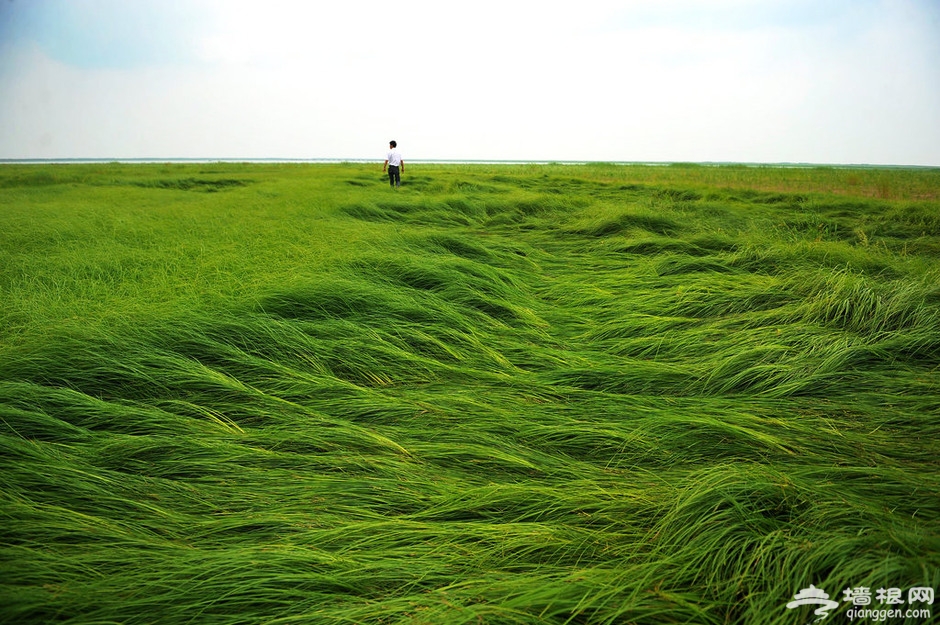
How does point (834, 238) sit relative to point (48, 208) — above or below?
below

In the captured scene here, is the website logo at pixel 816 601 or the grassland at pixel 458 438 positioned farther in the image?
the grassland at pixel 458 438

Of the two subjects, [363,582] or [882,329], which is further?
[882,329]

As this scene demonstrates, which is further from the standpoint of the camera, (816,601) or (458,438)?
(458,438)

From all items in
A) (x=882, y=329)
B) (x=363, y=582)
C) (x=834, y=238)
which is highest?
(x=834, y=238)

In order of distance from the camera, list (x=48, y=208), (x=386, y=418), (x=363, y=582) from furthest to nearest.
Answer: (x=48, y=208), (x=386, y=418), (x=363, y=582)

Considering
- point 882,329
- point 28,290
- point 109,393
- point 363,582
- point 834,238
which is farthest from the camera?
point 834,238

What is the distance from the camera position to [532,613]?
121 centimetres

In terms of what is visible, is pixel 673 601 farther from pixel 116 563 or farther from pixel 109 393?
pixel 109 393

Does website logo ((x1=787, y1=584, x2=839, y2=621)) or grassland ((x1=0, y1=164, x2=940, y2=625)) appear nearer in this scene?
website logo ((x1=787, y1=584, x2=839, y2=621))

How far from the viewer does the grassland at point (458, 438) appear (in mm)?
1282

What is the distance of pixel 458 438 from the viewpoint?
2102mm

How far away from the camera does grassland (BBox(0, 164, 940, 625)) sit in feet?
4.21

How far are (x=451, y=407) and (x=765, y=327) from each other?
2.10 metres

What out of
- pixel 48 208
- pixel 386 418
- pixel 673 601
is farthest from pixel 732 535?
pixel 48 208
